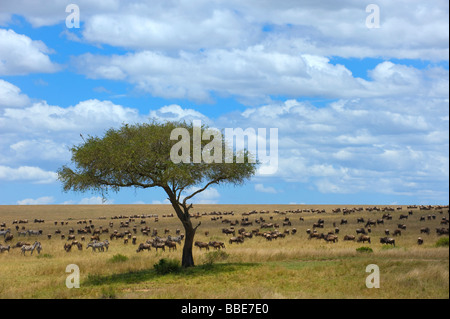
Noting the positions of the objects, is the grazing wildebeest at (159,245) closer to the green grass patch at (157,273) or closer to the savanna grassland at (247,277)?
the savanna grassland at (247,277)

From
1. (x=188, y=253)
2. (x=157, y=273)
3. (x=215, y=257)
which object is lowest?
(x=157, y=273)

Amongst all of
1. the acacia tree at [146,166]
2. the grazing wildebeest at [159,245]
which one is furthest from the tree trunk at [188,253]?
the grazing wildebeest at [159,245]

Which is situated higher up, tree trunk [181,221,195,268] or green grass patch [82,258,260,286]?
tree trunk [181,221,195,268]

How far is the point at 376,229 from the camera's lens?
6650 cm

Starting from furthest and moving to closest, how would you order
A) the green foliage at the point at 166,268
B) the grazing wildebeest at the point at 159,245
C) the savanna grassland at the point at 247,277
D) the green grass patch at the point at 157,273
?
the grazing wildebeest at the point at 159,245, the green foliage at the point at 166,268, the green grass patch at the point at 157,273, the savanna grassland at the point at 247,277

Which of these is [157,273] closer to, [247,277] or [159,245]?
[247,277]

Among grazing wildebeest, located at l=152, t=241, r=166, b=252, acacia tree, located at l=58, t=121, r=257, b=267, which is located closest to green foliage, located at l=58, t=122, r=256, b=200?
acacia tree, located at l=58, t=121, r=257, b=267

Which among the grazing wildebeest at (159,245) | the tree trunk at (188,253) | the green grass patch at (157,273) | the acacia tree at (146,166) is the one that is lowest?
the green grass patch at (157,273)

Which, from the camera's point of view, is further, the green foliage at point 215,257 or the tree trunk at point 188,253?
the green foliage at point 215,257

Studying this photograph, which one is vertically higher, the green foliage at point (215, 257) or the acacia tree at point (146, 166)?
the acacia tree at point (146, 166)

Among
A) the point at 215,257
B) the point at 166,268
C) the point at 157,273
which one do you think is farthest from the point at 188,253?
the point at 215,257

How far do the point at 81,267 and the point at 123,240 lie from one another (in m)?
26.4

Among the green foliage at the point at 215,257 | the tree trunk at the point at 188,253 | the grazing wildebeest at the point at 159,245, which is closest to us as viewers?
the tree trunk at the point at 188,253

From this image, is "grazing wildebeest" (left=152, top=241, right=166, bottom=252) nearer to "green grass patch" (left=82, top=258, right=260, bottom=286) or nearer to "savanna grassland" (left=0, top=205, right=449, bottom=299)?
"savanna grassland" (left=0, top=205, right=449, bottom=299)
